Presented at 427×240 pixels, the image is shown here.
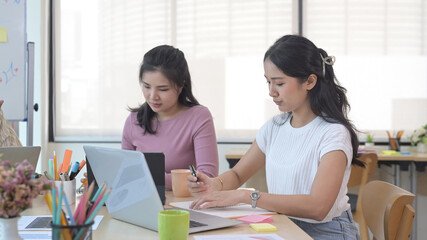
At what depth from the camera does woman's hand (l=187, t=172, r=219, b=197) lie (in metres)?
1.52

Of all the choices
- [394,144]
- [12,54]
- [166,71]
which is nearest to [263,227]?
[166,71]

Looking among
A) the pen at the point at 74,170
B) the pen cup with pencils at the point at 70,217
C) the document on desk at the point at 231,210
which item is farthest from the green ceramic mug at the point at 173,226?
the pen at the point at 74,170

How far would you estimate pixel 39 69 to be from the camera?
3.70 m

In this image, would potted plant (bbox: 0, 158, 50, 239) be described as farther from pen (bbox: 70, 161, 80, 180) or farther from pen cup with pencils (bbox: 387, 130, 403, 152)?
pen cup with pencils (bbox: 387, 130, 403, 152)

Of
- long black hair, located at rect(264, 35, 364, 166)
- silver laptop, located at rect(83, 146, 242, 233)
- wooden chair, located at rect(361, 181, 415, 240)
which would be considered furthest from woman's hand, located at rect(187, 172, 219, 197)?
wooden chair, located at rect(361, 181, 415, 240)

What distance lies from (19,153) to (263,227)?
69cm

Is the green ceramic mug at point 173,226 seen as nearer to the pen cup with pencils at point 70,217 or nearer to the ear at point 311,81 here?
the pen cup with pencils at point 70,217

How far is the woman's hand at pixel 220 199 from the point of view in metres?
1.31

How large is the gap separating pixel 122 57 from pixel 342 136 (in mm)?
2704

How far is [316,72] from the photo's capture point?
153 cm

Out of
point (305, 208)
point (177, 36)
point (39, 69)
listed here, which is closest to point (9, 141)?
point (305, 208)

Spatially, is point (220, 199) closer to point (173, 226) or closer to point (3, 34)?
point (173, 226)

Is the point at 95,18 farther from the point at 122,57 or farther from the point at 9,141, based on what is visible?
the point at 9,141

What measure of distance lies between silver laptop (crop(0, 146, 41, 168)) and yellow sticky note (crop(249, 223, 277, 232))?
639mm
